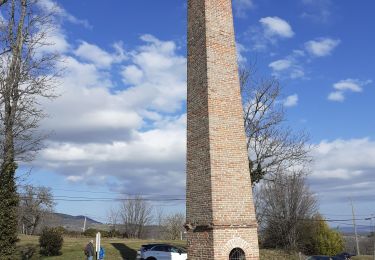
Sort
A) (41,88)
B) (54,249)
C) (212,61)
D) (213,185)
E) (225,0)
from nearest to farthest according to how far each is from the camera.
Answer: (213,185), (212,61), (225,0), (41,88), (54,249)

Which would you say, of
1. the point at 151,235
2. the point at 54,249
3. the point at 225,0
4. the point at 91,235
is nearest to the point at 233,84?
the point at 225,0

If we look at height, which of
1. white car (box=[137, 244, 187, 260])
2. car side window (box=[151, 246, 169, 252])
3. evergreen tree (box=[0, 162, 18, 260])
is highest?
evergreen tree (box=[0, 162, 18, 260])

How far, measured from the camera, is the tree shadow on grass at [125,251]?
A: 29.5 metres

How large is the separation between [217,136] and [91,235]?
3332cm

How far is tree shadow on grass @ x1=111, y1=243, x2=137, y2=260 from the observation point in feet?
96.9

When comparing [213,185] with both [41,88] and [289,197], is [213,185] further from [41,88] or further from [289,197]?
[289,197]

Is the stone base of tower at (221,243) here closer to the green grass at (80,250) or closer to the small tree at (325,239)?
the green grass at (80,250)

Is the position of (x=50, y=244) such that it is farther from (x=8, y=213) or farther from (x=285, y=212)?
(x=285, y=212)

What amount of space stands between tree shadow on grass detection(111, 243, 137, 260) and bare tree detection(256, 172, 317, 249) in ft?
42.8

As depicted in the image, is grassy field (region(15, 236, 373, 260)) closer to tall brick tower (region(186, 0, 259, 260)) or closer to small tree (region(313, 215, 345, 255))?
small tree (region(313, 215, 345, 255))

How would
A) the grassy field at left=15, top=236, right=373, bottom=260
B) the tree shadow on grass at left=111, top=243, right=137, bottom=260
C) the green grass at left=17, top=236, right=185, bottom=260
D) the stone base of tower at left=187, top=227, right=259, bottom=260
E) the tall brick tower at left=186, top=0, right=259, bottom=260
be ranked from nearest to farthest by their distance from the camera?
the stone base of tower at left=187, top=227, right=259, bottom=260
the tall brick tower at left=186, top=0, right=259, bottom=260
the green grass at left=17, top=236, right=185, bottom=260
the grassy field at left=15, top=236, right=373, bottom=260
the tree shadow on grass at left=111, top=243, right=137, bottom=260

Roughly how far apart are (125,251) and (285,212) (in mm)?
15401

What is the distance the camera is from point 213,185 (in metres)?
13.6

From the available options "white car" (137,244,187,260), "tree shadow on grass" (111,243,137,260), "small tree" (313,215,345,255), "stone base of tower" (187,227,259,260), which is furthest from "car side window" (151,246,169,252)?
"small tree" (313,215,345,255)
